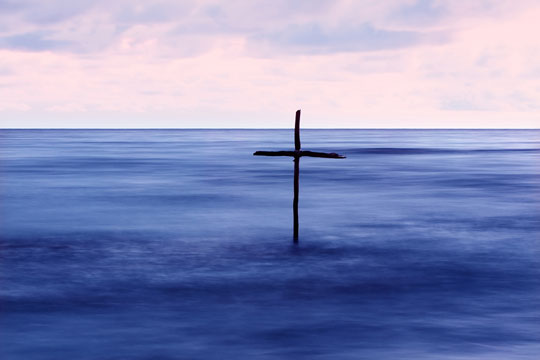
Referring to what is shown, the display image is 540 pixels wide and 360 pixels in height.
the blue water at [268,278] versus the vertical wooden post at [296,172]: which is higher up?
the vertical wooden post at [296,172]

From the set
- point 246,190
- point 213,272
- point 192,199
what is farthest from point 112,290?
point 246,190

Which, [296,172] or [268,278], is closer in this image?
[268,278]

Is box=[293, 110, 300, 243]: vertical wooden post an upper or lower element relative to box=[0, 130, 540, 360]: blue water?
upper

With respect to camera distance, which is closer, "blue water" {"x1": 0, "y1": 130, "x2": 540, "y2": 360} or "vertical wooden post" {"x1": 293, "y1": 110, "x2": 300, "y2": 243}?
"blue water" {"x1": 0, "y1": 130, "x2": 540, "y2": 360}

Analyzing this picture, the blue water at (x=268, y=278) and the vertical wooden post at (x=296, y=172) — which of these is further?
the vertical wooden post at (x=296, y=172)

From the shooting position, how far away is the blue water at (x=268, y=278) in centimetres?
1174

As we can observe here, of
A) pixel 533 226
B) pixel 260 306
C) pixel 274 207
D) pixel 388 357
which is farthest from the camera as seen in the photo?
pixel 274 207

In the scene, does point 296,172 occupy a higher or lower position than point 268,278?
higher

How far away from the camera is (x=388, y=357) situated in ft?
36.3

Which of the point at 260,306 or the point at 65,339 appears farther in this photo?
the point at 260,306

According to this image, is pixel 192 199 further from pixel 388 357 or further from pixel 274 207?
pixel 388 357

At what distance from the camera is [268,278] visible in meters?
16.5

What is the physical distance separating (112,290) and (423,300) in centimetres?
667

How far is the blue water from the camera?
11.7 m
